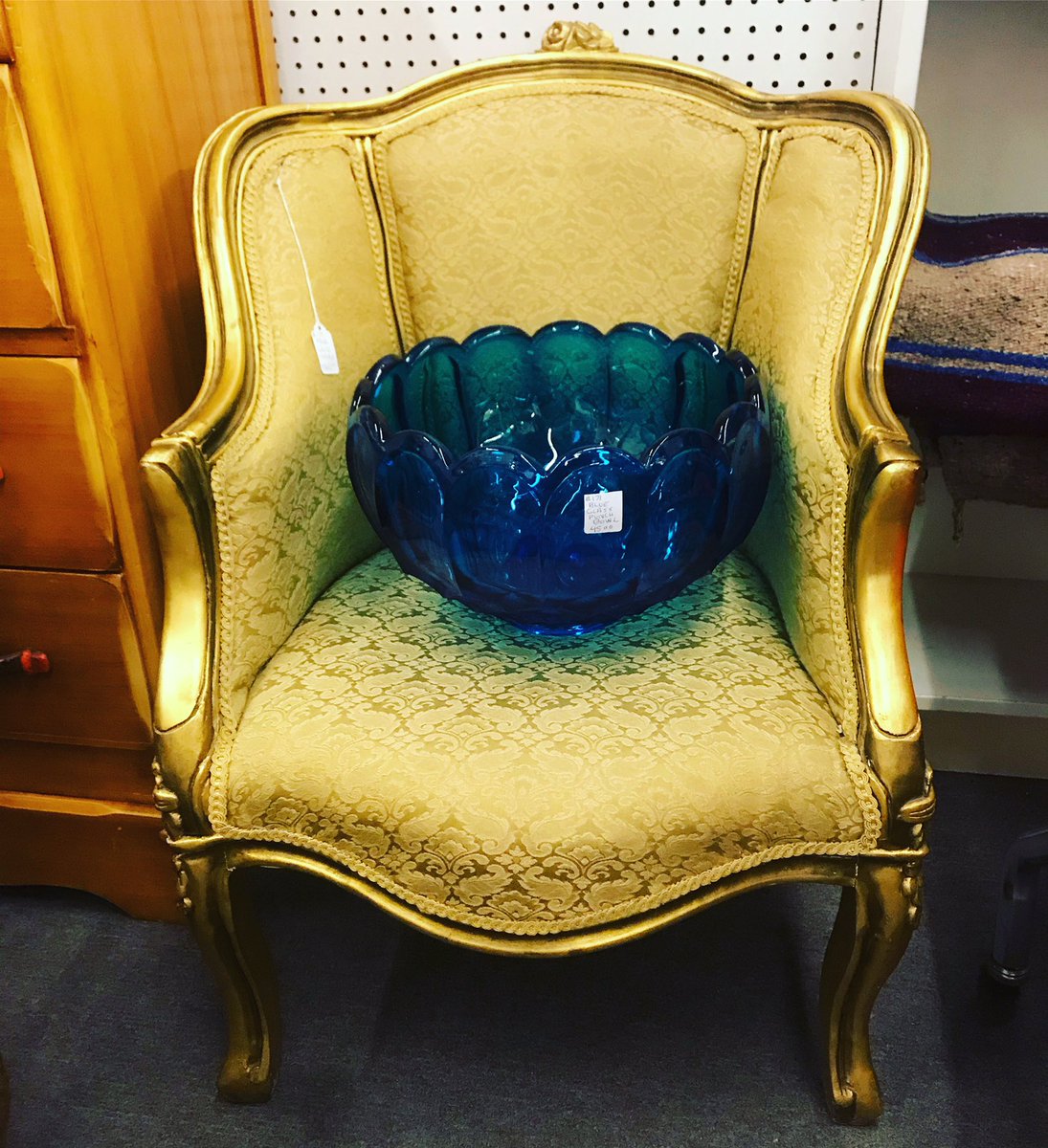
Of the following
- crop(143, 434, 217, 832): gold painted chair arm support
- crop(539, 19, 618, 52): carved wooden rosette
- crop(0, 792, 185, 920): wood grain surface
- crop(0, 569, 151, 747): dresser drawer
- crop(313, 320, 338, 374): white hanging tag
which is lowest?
crop(0, 792, 185, 920): wood grain surface

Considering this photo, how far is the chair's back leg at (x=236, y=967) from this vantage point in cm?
79

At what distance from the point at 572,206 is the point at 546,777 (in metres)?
0.64

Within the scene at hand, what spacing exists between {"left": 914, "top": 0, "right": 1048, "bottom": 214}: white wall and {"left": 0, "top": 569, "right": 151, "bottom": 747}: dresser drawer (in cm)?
115

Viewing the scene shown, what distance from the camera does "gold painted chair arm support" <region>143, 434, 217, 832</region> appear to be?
756mm

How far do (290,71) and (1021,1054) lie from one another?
4.55 ft

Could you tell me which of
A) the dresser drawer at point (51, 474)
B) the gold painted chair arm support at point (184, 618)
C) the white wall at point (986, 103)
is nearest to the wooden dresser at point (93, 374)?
the dresser drawer at point (51, 474)

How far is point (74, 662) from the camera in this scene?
103 cm

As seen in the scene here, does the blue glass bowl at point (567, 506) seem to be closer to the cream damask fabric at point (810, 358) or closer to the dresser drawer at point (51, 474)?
the cream damask fabric at point (810, 358)

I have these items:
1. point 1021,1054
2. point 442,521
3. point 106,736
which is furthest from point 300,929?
point 1021,1054

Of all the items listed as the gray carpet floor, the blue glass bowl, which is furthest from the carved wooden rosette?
the gray carpet floor

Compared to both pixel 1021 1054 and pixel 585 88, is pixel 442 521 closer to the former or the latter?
pixel 585 88

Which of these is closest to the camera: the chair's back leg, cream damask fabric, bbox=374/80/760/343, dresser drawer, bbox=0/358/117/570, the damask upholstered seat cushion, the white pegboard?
the damask upholstered seat cushion

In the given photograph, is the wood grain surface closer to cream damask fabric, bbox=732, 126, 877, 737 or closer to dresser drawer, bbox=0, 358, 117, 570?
dresser drawer, bbox=0, 358, 117, 570

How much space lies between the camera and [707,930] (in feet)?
3.69
